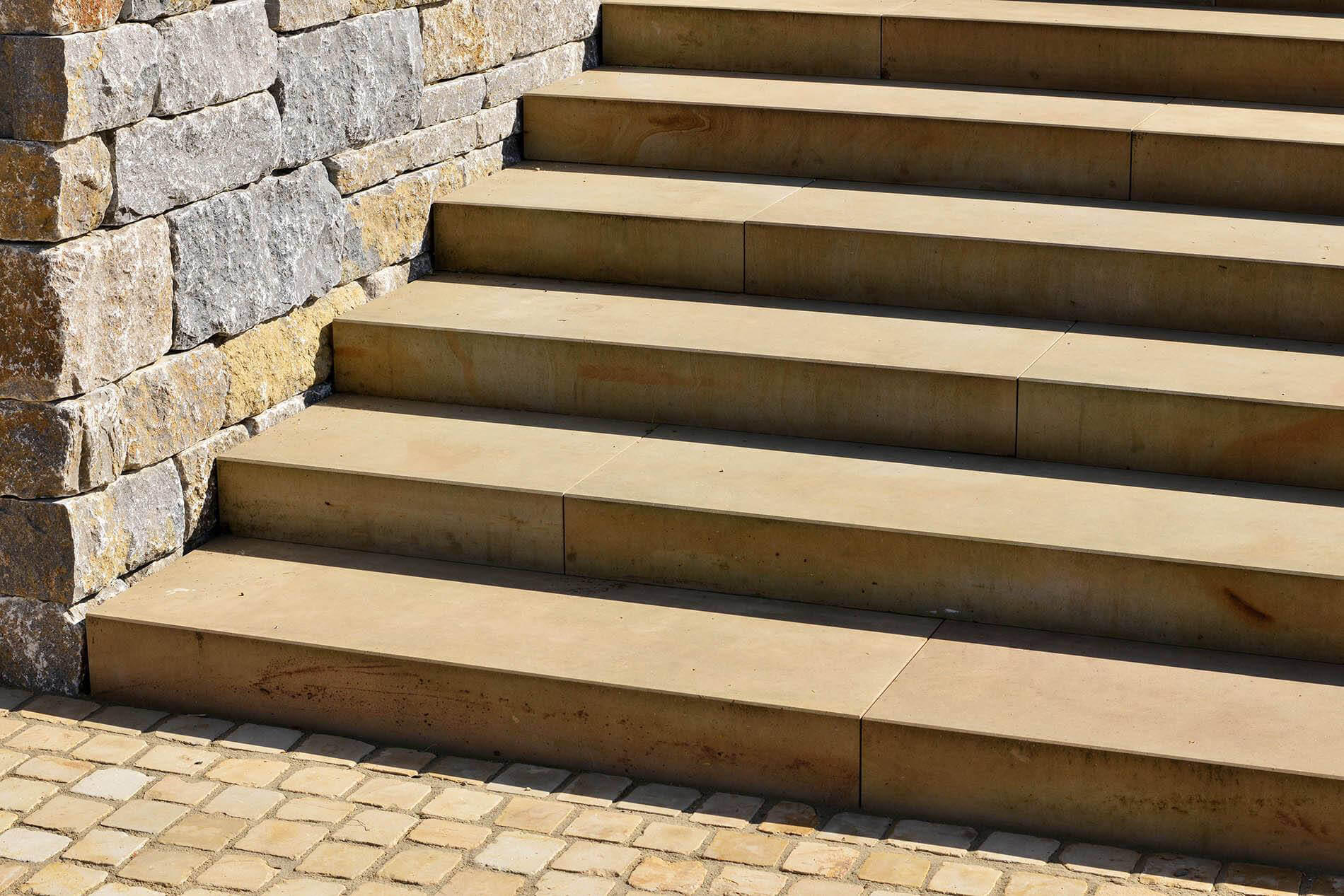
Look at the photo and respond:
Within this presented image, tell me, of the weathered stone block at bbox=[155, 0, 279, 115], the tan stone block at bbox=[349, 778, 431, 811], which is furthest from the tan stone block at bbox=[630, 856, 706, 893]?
the weathered stone block at bbox=[155, 0, 279, 115]

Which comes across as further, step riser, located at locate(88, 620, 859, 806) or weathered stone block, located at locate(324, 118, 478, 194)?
weathered stone block, located at locate(324, 118, 478, 194)

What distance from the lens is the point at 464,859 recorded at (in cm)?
360

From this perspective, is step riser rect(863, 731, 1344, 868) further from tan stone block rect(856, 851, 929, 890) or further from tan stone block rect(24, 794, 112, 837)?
tan stone block rect(24, 794, 112, 837)

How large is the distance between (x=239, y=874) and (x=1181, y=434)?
2.55 m

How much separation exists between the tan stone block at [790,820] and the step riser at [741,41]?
130 inches

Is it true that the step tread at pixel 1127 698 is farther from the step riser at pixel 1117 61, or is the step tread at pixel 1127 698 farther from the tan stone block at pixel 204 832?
the step riser at pixel 1117 61

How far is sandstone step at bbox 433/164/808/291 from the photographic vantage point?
5.39 metres

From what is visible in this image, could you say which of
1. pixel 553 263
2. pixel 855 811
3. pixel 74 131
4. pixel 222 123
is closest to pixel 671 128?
pixel 553 263

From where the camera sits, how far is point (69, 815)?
3.80 m

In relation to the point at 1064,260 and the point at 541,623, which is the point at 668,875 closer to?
the point at 541,623

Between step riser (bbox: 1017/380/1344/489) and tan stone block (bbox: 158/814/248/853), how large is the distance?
223cm

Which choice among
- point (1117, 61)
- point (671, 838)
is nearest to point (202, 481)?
point (671, 838)

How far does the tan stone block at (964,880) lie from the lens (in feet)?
11.3

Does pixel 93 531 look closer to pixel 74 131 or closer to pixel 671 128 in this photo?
pixel 74 131
